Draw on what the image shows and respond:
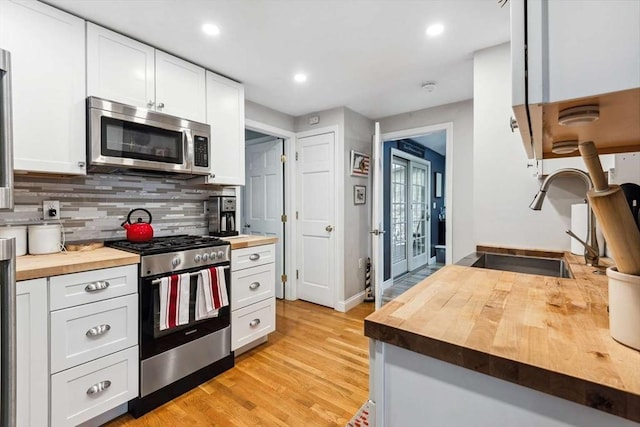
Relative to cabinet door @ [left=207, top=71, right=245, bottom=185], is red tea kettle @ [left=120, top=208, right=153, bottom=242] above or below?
below

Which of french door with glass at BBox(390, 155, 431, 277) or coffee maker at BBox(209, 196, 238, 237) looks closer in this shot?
coffee maker at BBox(209, 196, 238, 237)

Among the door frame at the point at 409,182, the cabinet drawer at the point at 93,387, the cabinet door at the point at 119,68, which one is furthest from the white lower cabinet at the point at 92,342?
the door frame at the point at 409,182

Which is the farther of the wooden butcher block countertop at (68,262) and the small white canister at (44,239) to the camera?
the small white canister at (44,239)

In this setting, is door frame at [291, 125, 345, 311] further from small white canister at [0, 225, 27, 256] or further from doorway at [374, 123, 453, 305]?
small white canister at [0, 225, 27, 256]

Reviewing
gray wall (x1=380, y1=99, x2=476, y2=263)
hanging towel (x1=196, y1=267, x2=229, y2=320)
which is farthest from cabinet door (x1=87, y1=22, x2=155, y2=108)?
gray wall (x1=380, y1=99, x2=476, y2=263)

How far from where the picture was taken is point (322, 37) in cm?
203

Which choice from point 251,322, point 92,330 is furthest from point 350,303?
point 92,330

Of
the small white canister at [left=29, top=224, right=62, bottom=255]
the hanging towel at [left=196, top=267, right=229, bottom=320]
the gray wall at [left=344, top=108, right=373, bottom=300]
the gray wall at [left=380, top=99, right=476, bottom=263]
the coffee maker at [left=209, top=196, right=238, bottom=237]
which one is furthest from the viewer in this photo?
the gray wall at [left=344, top=108, right=373, bottom=300]

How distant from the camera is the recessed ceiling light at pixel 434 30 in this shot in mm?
1903

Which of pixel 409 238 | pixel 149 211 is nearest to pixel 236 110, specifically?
pixel 149 211

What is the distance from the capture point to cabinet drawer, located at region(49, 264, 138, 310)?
1.43 meters

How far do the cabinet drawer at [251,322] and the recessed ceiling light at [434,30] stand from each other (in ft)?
7.78

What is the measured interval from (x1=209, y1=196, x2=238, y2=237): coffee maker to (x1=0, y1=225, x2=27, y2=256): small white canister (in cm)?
126

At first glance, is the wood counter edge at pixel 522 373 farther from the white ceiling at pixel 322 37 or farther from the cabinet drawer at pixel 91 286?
the white ceiling at pixel 322 37
